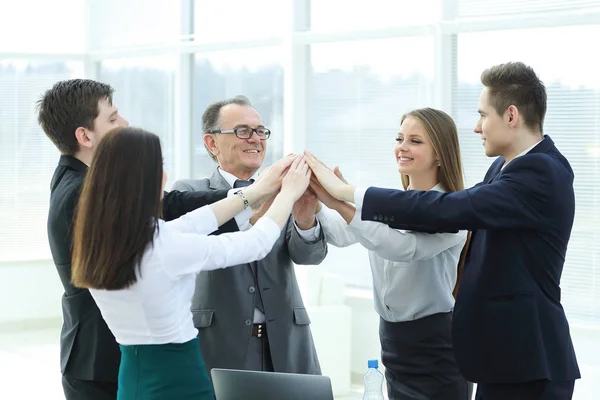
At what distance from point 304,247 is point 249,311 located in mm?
283

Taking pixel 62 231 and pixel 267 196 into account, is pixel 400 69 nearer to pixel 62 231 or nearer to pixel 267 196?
pixel 267 196

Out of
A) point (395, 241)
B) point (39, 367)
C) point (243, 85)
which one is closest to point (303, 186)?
point (395, 241)

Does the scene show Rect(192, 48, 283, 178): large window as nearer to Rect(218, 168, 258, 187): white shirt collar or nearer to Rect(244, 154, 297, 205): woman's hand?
Rect(218, 168, 258, 187): white shirt collar

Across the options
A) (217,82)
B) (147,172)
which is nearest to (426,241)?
(147,172)

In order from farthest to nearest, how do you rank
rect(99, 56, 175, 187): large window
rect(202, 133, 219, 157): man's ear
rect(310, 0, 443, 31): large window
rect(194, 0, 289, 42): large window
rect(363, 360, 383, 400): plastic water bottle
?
rect(99, 56, 175, 187): large window
rect(194, 0, 289, 42): large window
rect(310, 0, 443, 31): large window
rect(202, 133, 219, 157): man's ear
rect(363, 360, 383, 400): plastic water bottle

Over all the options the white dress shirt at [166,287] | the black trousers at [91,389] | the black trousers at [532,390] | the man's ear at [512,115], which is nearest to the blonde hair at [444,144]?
the man's ear at [512,115]

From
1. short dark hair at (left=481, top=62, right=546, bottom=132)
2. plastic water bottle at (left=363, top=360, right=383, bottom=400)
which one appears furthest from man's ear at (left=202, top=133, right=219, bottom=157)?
plastic water bottle at (left=363, top=360, right=383, bottom=400)

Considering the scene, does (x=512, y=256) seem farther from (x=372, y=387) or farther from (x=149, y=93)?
(x=149, y=93)

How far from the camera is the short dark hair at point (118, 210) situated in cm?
209

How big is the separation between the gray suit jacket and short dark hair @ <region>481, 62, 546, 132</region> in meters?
0.77

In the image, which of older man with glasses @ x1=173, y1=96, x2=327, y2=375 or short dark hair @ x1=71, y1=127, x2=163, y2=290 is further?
older man with glasses @ x1=173, y1=96, x2=327, y2=375

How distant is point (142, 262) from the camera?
2.11m

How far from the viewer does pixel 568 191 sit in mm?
2576

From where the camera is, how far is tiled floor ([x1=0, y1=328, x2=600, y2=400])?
4603mm
